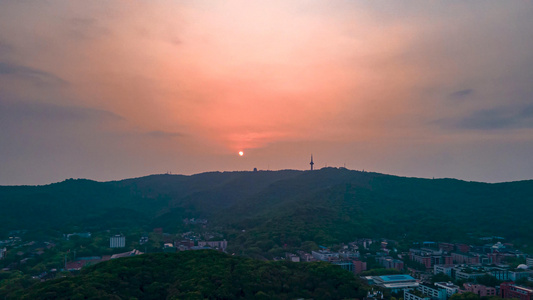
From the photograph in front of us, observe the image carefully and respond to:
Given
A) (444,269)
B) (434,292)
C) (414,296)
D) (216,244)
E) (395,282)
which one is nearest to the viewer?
(414,296)

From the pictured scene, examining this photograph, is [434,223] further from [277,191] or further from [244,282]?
[244,282]

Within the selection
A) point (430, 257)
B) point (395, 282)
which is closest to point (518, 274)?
point (430, 257)

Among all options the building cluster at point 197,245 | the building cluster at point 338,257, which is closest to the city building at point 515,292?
the building cluster at point 338,257

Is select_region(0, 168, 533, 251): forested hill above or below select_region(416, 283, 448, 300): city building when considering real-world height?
above

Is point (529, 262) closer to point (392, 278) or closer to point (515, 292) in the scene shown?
point (515, 292)

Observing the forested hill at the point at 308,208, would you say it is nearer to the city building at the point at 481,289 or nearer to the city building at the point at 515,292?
the city building at the point at 481,289

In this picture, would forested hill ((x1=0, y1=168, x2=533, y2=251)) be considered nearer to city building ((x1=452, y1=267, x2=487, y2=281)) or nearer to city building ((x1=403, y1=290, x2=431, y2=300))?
city building ((x1=452, y1=267, x2=487, y2=281))

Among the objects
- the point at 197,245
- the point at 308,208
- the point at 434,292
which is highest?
the point at 308,208

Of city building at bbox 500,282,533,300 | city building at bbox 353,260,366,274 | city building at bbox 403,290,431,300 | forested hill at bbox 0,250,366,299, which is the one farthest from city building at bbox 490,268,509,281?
forested hill at bbox 0,250,366,299
